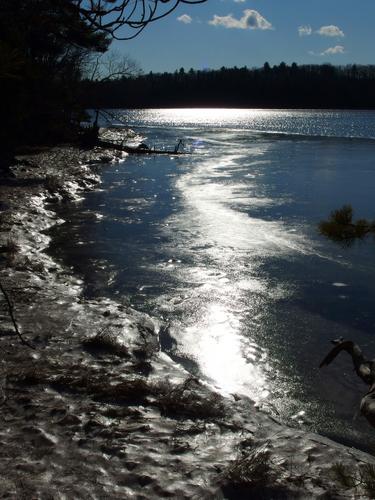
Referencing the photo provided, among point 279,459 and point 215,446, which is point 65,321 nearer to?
point 215,446

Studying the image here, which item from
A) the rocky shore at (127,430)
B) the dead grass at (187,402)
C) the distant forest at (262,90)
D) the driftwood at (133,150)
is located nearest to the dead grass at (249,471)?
the rocky shore at (127,430)

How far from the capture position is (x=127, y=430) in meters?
4.96

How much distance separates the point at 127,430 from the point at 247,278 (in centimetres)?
627

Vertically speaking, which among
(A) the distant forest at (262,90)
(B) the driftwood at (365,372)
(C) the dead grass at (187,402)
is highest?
(A) the distant forest at (262,90)

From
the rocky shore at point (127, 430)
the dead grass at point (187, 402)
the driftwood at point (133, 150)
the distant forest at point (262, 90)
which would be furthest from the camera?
the distant forest at point (262, 90)

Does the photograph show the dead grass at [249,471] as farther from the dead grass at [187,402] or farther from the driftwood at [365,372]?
the driftwood at [365,372]

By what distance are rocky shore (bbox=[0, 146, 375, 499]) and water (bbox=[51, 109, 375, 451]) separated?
0.66 metres

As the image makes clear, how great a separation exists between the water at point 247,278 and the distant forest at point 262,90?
112860 millimetres

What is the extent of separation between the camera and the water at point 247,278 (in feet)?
22.0

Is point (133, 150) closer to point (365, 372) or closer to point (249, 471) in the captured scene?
point (365, 372)

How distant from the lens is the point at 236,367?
23.0 ft

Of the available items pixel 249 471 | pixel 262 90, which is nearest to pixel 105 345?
pixel 249 471

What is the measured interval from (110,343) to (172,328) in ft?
5.10

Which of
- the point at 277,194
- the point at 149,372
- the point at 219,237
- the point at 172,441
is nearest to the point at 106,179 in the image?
the point at 277,194
